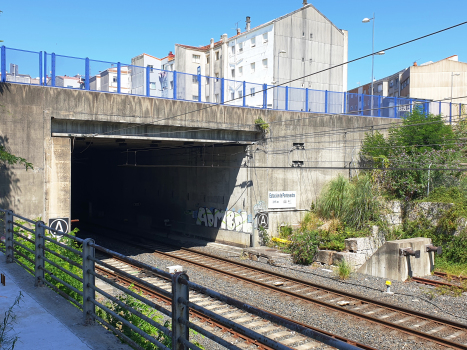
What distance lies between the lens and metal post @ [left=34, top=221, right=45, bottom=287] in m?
7.39

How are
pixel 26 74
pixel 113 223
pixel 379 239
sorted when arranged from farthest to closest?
pixel 113 223 → pixel 379 239 → pixel 26 74

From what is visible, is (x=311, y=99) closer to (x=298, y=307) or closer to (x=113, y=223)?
(x=298, y=307)

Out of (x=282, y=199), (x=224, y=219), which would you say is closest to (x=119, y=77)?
(x=224, y=219)

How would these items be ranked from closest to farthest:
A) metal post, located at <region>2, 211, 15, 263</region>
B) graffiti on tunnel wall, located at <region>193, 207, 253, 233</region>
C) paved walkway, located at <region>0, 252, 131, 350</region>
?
paved walkway, located at <region>0, 252, 131, 350</region>
metal post, located at <region>2, 211, 15, 263</region>
graffiti on tunnel wall, located at <region>193, 207, 253, 233</region>

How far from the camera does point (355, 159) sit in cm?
2644

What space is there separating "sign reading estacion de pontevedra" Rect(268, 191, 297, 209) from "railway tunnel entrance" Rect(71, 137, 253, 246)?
50.6 inches

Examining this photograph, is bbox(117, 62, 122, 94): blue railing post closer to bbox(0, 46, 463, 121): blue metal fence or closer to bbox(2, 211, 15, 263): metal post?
bbox(0, 46, 463, 121): blue metal fence

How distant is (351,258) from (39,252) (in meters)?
14.9

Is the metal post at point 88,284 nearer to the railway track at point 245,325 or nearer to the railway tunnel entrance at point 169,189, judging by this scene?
the railway track at point 245,325

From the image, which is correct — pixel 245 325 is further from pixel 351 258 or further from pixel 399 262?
pixel 351 258

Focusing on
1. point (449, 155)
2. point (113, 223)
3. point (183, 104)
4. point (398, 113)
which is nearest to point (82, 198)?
point (113, 223)

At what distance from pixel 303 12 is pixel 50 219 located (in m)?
41.7

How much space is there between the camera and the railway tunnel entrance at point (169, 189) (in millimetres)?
23609

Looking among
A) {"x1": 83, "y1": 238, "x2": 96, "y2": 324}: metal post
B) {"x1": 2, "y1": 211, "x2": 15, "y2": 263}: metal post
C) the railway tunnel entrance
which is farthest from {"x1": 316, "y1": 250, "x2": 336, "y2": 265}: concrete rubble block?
{"x1": 83, "y1": 238, "x2": 96, "y2": 324}: metal post
